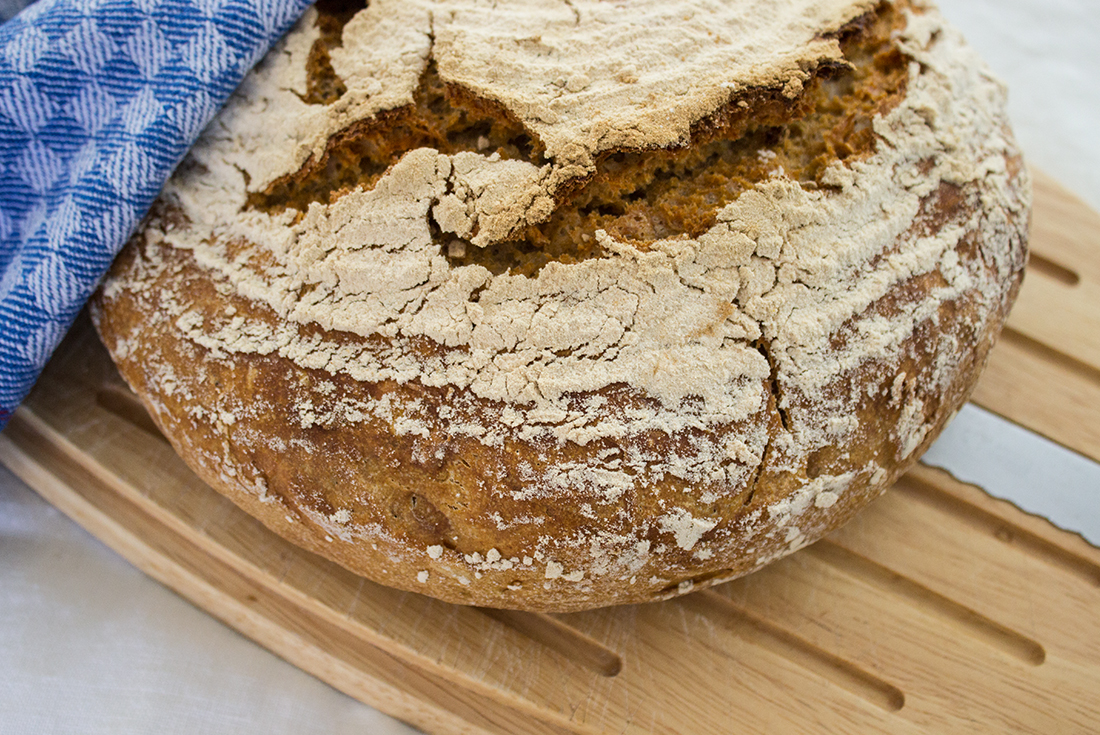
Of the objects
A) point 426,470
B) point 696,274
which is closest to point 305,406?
point 426,470

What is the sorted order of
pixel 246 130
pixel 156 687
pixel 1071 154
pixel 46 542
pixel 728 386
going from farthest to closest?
pixel 1071 154
pixel 46 542
pixel 156 687
pixel 246 130
pixel 728 386

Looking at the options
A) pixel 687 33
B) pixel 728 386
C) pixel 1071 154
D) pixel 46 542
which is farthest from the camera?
pixel 1071 154

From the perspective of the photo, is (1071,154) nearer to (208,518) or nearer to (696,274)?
(696,274)

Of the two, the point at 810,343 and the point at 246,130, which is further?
the point at 246,130

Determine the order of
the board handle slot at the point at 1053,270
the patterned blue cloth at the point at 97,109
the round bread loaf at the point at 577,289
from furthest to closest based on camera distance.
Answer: the board handle slot at the point at 1053,270, the patterned blue cloth at the point at 97,109, the round bread loaf at the point at 577,289

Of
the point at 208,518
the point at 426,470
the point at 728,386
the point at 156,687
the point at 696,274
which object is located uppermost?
the point at 696,274

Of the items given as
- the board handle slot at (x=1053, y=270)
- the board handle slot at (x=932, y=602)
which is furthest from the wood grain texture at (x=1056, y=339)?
the board handle slot at (x=932, y=602)

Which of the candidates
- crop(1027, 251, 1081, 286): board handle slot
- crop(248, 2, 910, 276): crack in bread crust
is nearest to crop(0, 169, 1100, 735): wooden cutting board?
crop(1027, 251, 1081, 286): board handle slot

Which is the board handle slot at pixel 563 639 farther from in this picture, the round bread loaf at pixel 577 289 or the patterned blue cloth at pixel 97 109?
the patterned blue cloth at pixel 97 109
